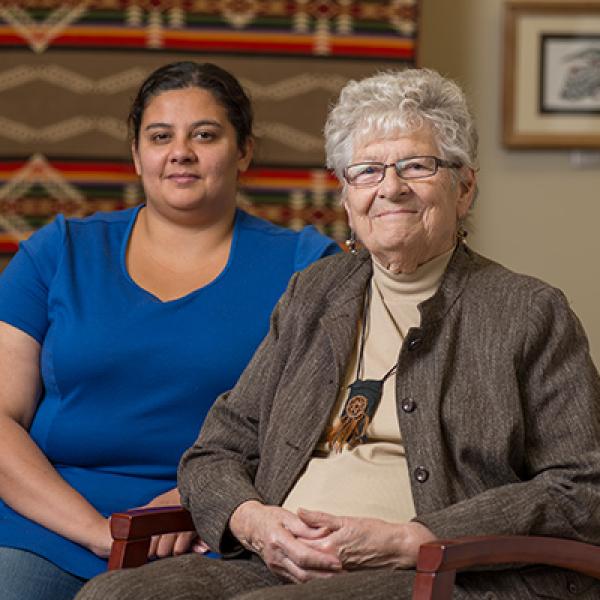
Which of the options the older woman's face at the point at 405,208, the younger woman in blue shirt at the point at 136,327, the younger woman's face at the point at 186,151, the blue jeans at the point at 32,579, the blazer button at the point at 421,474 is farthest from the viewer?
the younger woman's face at the point at 186,151

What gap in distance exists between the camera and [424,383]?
1.96 metres

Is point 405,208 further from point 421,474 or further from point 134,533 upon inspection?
point 134,533

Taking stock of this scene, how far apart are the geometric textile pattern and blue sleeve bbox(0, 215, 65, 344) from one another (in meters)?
0.87

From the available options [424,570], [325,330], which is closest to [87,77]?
[325,330]

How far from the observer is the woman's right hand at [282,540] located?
186 cm

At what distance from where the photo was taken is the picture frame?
342 cm

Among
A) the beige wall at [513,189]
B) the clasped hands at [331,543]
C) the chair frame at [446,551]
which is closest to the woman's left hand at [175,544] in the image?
the chair frame at [446,551]

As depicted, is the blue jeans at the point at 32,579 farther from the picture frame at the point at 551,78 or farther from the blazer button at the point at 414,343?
the picture frame at the point at 551,78

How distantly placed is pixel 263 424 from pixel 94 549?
44 cm

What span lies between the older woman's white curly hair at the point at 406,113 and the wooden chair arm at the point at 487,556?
682 millimetres

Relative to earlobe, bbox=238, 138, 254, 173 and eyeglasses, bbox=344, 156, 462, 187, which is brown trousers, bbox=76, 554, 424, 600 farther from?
earlobe, bbox=238, 138, 254, 173

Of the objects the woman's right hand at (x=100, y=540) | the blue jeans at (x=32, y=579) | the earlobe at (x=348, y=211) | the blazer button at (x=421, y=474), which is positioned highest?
the earlobe at (x=348, y=211)

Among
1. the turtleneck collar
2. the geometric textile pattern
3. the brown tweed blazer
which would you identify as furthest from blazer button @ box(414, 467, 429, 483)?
the geometric textile pattern

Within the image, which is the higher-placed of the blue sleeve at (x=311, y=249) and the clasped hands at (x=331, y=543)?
the blue sleeve at (x=311, y=249)
